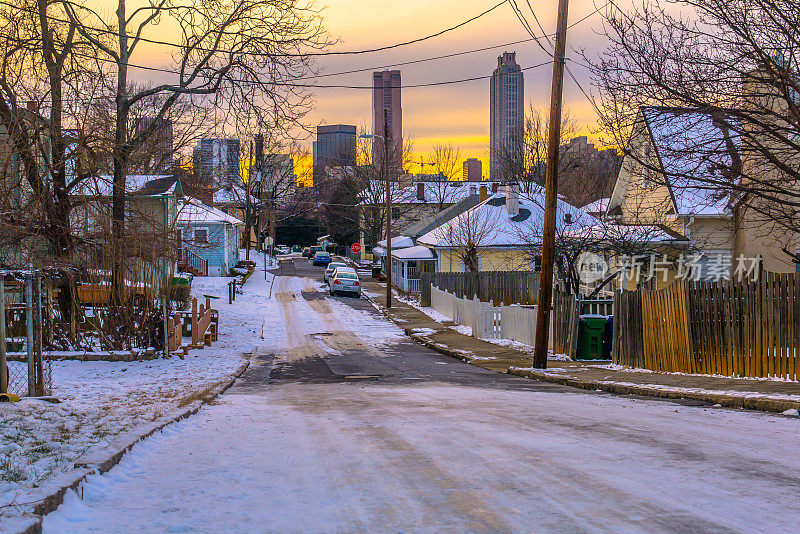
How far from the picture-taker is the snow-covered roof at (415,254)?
48.8m

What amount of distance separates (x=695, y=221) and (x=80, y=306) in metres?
20.6

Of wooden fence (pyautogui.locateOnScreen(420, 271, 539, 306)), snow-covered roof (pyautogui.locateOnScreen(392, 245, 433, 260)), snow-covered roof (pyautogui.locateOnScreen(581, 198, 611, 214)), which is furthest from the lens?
snow-covered roof (pyautogui.locateOnScreen(392, 245, 433, 260))

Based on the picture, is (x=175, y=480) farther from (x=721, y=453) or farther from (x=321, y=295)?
(x=321, y=295)

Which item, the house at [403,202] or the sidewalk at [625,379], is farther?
the house at [403,202]

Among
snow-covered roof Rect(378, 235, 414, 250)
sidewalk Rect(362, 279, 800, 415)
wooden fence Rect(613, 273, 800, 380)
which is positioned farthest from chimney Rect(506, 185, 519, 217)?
wooden fence Rect(613, 273, 800, 380)

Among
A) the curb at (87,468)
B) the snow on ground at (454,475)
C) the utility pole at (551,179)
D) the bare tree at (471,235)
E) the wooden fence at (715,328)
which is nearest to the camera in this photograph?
the curb at (87,468)

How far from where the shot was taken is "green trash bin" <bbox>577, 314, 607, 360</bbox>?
19.9 m

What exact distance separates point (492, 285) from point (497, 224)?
6598 millimetres

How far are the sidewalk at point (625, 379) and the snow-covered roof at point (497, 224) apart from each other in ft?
46.6

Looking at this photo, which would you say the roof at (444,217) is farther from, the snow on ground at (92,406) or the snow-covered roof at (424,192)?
the snow on ground at (92,406)

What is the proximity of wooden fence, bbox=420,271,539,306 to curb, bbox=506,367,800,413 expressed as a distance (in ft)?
64.7

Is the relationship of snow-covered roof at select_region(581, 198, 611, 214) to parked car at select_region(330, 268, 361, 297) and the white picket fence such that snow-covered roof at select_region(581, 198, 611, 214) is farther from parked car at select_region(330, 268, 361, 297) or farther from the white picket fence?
parked car at select_region(330, 268, 361, 297)

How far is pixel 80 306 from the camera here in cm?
1942

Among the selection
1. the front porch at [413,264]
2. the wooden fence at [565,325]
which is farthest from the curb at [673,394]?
the front porch at [413,264]
